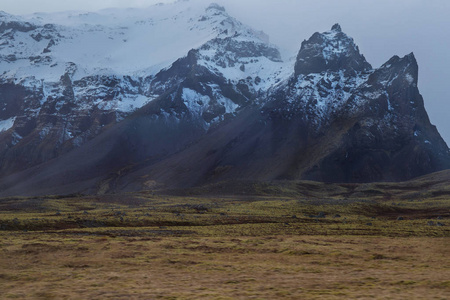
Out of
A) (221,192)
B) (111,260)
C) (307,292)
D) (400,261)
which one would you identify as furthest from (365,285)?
(221,192)

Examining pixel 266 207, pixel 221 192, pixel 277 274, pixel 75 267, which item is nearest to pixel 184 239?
pixel 75 267

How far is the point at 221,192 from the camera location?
18675 cm

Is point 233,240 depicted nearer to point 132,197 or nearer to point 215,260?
point 215,260

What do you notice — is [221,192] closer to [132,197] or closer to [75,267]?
[132,197]

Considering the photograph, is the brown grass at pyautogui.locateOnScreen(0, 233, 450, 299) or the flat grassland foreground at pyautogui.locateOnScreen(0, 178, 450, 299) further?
the flat grassland foreground at pyautogui.locateOnScreen(0, 178, 450, 299)

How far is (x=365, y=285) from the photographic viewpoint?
30.0 metres

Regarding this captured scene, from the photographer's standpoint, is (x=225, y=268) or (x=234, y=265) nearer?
(x=225, y=268)

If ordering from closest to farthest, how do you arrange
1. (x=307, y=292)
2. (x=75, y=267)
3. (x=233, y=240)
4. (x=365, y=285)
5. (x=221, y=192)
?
(x=307, y=292) → (x=365, y=285) → (x=75, y=267) → (x=233, y=240) → (x=221, y=192)

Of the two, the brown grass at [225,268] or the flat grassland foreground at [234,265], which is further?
the flat grassland foreground at [234,265]

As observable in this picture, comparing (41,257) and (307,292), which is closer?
(307,292)

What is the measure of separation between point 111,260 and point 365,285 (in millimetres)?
20676

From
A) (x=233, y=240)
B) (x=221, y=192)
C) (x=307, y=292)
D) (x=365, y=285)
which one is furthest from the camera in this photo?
(x=221, y=192)

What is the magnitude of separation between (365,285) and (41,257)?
1062 inches

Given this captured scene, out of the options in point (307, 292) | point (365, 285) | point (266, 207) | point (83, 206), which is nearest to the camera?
point (307, 292)
